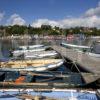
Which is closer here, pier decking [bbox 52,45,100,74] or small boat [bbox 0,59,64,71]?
pier decking [bbox 52,45,100,74]

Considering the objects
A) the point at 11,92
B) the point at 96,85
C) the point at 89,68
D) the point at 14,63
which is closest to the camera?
the point at 11,92

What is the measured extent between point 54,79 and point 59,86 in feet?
15.9

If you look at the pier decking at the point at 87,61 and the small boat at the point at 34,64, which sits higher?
the small boat at the point at 34,64

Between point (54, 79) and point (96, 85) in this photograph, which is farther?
point (54, 79)

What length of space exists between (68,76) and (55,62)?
287 inches

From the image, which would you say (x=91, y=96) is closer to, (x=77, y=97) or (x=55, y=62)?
(x=77, y=97)

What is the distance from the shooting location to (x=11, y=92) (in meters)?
14.1

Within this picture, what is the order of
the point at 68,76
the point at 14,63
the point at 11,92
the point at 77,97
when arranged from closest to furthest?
1. the point at 77,97
2. the point at 11,92
3. the point at 68,76
4. the point at 14,63

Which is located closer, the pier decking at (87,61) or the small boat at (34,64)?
the pier decking at (87,61)

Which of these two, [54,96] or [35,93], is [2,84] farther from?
[54,96]

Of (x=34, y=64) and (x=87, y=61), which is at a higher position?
(x=34, y=64)

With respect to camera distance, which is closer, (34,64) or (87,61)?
(34,64)

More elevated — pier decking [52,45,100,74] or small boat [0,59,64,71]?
small boat [0,59,64,71]

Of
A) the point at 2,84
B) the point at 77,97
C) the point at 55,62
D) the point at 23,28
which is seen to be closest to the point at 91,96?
the point at 77,97
